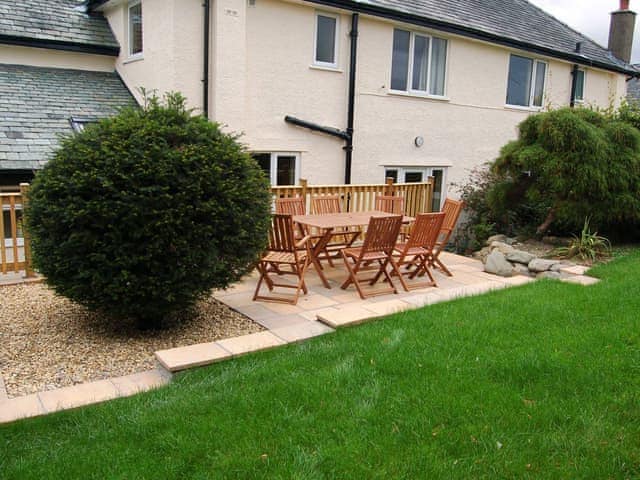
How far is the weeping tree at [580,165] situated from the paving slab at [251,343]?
6.39 metres

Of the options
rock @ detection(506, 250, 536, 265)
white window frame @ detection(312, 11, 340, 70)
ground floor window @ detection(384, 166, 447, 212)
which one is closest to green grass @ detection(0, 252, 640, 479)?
rock @ detection(506, 250, 536, 265)

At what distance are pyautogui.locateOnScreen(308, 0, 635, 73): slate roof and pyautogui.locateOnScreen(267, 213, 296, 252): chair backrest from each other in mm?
5718

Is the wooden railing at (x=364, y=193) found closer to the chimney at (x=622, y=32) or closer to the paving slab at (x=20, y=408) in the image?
the paving slab at (x=20, y=408)

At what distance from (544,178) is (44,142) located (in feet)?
27.9

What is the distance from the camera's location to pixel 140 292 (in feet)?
16.8

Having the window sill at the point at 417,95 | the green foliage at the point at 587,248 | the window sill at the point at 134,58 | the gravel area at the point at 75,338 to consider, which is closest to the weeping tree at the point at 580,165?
the green foliage at the point at 587,248

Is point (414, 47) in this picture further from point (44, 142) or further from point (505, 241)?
point (44, 142)

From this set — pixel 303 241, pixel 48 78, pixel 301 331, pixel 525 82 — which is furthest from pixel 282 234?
pixel 525 82

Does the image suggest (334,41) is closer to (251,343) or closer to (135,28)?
(135,28)

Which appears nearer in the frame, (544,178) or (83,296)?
(83,296)

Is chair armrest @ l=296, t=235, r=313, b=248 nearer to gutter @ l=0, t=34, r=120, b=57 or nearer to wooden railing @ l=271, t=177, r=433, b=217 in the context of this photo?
wooden railing @ l=271, t=177, r=433, b=217

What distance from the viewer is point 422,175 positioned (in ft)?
44.8

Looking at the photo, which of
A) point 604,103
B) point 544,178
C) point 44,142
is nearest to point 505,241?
point 544,178

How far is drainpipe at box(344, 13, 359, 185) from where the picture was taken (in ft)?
37.2
